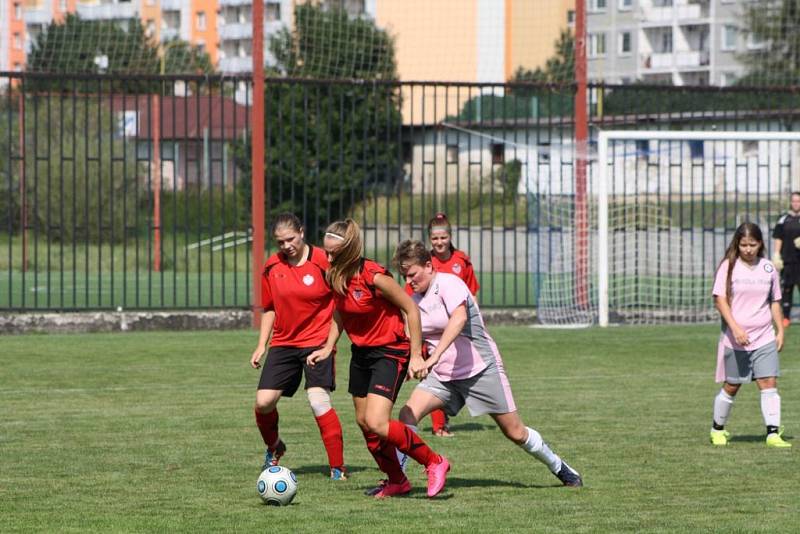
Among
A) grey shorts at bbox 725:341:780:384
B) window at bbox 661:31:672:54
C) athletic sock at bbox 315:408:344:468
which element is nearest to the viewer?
athletic sock at bbox 315:408:344:468

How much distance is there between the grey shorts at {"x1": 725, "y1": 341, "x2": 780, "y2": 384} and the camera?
10727mm

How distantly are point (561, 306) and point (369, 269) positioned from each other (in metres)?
12.9

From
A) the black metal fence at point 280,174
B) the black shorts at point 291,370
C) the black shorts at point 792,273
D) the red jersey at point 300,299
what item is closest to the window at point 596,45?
the black metal fence at point 280,174

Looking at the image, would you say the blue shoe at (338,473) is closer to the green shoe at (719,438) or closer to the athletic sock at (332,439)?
the athletic sock at (332,439)

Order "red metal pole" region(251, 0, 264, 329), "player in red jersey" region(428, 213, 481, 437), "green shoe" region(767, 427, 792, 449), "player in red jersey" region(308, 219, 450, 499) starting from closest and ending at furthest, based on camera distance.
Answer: "player in red jersey" region(308, 219, 450, 499), "green shoe" region(767, 427, 792, 449), "player in red jersey" region(428, 213, 481, 437), "red metal pole" region(251, 0, 264, 329)

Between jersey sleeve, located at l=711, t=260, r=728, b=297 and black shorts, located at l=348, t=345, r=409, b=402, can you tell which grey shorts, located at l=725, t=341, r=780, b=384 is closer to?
jersey sleeve, located at l=711, t=260, r=728, b=297

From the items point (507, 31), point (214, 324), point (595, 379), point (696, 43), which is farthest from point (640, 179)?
point (696, 43)

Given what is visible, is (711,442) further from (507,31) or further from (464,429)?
(507,31)

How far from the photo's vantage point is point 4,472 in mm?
9219

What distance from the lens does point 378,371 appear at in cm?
854

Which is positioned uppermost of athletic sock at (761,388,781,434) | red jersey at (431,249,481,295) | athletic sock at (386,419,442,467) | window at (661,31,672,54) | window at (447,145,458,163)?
window at (661,31,672,54)

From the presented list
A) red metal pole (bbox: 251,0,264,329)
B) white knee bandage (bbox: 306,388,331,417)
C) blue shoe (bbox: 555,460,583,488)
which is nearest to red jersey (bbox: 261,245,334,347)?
white knee bandage (bbox: 306,388,331,417)

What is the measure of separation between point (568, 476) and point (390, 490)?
111 cm

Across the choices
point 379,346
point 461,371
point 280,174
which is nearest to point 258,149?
point 280,174
